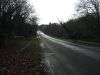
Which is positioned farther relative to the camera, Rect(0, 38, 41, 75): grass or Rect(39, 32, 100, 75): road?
Rect(0, 38, 41, 75): grass

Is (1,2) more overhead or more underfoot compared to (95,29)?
more overhead

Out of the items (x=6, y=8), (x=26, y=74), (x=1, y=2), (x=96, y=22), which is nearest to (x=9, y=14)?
(x=6, y=8)

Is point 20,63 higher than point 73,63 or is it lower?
lower

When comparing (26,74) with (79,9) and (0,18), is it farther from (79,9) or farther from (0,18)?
(79,9)

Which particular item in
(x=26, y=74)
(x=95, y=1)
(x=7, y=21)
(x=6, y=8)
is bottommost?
(x=26, y=74)

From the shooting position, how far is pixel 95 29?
52531 millimetres

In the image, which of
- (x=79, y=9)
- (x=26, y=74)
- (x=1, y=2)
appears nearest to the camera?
(x=26, y=74)

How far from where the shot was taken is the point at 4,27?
3131 centimetres

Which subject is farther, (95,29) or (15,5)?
(95,29)

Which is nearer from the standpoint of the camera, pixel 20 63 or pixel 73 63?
pixel 73 63

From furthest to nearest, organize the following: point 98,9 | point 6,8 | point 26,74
A: point 98,9 < point 6,8 < point 26,74

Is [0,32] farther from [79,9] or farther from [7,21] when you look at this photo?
[79,9]

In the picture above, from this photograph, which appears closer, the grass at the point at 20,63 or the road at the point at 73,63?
the road at the point at 73,63

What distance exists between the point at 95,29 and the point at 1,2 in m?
31.9
